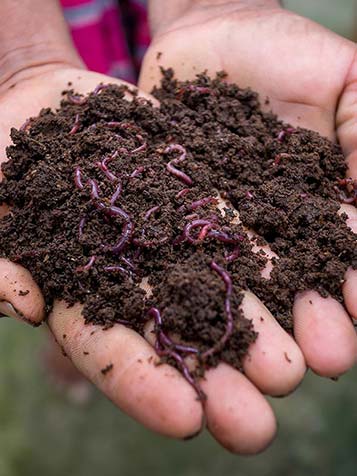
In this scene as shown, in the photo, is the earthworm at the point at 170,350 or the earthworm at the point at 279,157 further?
the earthworm at the point at 279,157

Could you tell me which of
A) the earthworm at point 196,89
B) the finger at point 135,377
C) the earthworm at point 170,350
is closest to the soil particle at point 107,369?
the finger at point 135,377

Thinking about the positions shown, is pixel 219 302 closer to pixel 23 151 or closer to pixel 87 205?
pixel 87 205

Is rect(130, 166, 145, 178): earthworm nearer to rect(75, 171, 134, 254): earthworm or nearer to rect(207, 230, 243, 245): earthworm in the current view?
rect(75, 171, 134, 254): earthworm

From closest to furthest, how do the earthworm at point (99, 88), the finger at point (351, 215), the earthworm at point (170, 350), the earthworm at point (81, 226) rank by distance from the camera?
1. the earthworm at point (170, 350)
2. the earthworm at point (81, 226)
3. the finger at point (351, 215)
4. the earthworm at point (99, 88)

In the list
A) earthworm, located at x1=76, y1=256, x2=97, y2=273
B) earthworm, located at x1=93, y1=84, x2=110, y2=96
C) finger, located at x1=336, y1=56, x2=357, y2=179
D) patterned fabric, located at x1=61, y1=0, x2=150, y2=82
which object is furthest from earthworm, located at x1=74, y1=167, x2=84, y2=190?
patterned fabric, located at x1=61, y1=0, x2=150, y2=82

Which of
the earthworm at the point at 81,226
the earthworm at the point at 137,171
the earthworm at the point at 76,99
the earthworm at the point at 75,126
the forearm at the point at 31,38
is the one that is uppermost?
the forearm at the point at 31,38

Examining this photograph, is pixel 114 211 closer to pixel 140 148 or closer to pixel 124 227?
pixel 124 227

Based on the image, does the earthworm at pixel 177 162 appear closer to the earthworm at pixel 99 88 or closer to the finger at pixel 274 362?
the earthworm at pixel 99 88
